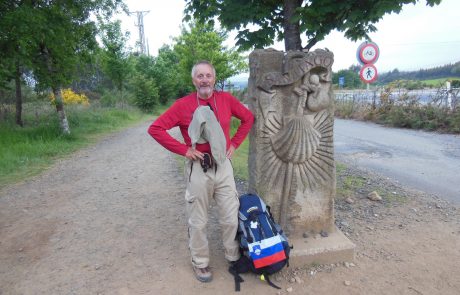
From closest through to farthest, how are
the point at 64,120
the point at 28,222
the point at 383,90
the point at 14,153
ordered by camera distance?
1. the point at 28,222
2. the point at 14,153
3. the point at 64,120
4. the point at 383,90

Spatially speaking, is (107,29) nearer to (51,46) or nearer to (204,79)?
(51,46)

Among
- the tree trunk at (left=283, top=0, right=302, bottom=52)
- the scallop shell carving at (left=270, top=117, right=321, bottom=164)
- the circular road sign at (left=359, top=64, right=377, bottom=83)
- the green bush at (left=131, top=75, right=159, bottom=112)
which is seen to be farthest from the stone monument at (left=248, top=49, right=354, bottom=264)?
the green bush at (left=131, top=75, right=159, bottom=112)

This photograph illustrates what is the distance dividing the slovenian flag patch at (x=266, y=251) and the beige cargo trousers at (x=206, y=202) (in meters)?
0.28

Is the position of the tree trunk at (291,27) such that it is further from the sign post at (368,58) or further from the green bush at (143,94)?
the green bush at (143,94)

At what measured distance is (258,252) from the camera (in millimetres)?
2895

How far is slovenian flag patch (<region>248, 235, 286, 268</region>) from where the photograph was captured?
2.90m

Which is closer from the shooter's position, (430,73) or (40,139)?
(40,139)

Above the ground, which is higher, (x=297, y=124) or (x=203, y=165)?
(x=297, y=124)

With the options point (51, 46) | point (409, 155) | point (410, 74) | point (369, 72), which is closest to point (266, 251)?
point (409, 155)

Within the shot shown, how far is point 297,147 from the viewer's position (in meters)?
3.41

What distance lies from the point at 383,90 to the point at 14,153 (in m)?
14.2

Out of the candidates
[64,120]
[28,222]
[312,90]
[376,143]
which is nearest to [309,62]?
[312,90]

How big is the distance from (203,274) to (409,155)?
6.96 m

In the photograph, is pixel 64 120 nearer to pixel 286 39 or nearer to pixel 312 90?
pixel 286 39
